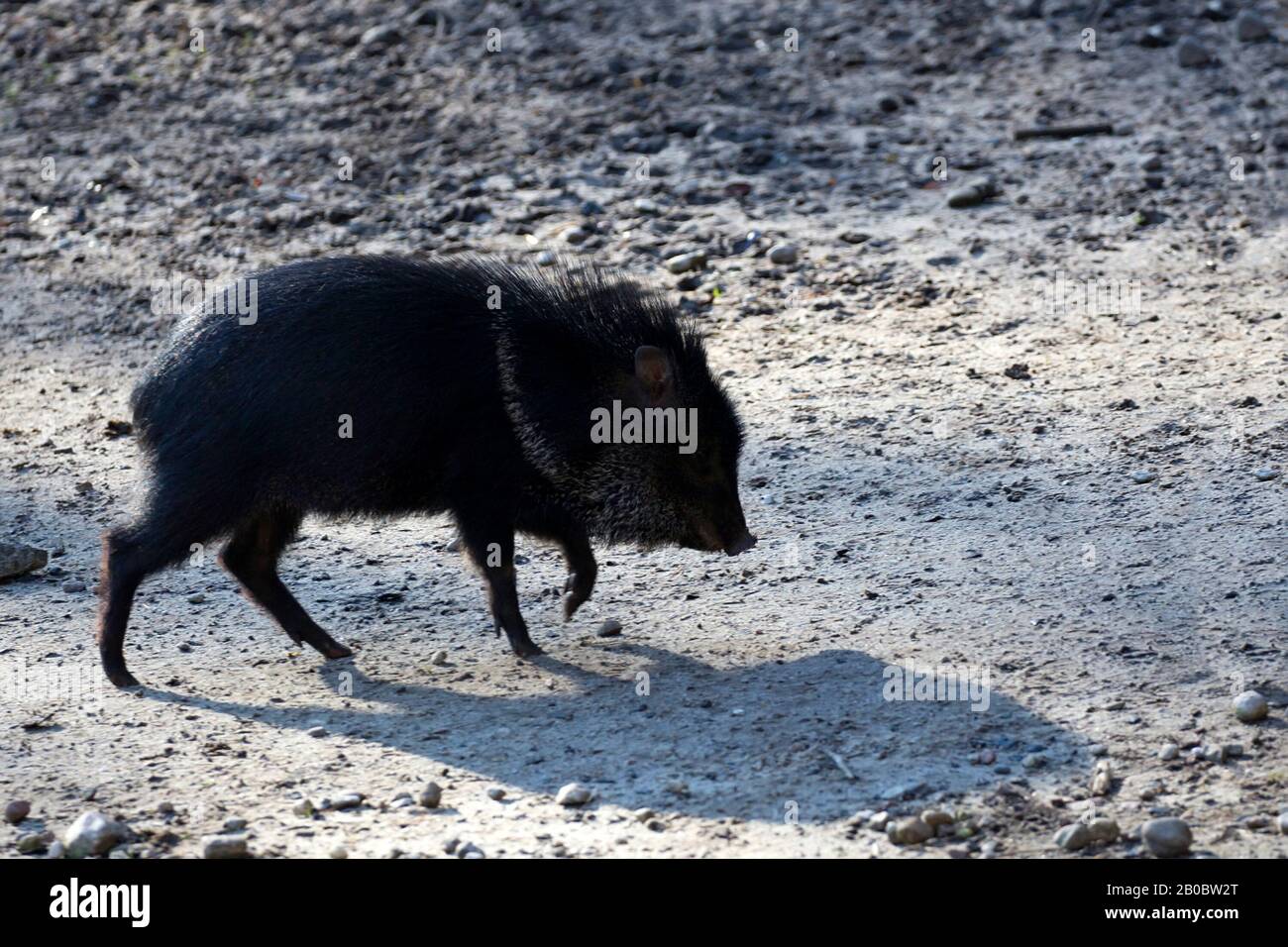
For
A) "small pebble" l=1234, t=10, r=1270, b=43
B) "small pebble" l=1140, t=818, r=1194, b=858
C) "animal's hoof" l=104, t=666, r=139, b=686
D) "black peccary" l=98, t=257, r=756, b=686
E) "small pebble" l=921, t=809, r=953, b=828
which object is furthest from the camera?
"small pebble" l=1234, t=10, r=1270, b=43

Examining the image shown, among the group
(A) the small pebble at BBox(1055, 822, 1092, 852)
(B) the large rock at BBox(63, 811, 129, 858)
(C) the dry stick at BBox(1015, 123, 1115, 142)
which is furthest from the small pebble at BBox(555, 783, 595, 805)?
(C) the dry stick at BBox(1015, 123, 1115, 142)

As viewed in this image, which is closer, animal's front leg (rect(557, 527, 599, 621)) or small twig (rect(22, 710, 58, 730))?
small twig (rect(22, 710, 58, 730))

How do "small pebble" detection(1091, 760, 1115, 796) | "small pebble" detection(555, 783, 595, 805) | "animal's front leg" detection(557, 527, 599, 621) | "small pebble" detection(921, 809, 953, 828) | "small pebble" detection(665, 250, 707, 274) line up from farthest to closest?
"small pebble" detection(665, 250, 707, 274), "animal's front leg" detection(557, 527, 599, 621), "small pebble" detection(555, 783, 595, 805), "small pebble" detection(1091, 760, 1115, 796), "small pebble" detection(921, 809, 953, 828)

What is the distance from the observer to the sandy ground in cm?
484

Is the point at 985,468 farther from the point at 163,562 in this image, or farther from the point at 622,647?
the point at 163,562

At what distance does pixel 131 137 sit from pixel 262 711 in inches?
281

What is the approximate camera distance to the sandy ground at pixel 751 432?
4840 millimetres

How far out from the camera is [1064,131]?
393 inches

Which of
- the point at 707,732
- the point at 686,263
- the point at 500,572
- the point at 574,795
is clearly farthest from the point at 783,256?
the point at 574,795

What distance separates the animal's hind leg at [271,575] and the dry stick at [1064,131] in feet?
19.1

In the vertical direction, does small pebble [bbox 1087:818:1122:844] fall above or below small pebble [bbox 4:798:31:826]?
above

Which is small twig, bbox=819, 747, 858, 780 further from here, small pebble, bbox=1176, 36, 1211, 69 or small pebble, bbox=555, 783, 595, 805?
small pebble, bbox=1176, 36, 1211, 69

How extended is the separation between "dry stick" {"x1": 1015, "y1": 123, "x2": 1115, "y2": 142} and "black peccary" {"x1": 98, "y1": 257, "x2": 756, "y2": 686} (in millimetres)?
4862
